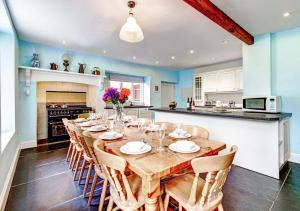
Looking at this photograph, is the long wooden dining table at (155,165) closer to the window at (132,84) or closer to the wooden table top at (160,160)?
the wooden table top at (160,160)

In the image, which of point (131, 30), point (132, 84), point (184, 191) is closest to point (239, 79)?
point (132, 84)

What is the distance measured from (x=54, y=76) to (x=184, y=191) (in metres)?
4.16

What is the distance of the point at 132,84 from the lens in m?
6.28

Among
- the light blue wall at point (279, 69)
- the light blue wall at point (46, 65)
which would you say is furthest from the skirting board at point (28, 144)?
the light blue wall at point (279, 69)

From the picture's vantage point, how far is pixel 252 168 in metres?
2.46

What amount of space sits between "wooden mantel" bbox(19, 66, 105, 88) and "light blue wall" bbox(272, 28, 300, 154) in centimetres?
436

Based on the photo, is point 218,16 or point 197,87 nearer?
point 218,16

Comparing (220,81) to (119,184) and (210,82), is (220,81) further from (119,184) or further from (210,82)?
(119,184)

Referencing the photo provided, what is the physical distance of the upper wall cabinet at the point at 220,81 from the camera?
16.8 ft

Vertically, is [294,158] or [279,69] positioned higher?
[279,69]

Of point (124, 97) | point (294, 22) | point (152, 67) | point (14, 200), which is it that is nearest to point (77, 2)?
point (124, 97)

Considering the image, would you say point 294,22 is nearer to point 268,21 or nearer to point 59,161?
point 268,21

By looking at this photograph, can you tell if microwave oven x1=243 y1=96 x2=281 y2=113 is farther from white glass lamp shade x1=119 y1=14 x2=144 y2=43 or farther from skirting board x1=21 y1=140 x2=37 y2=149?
skirting board x1=21 y1=140 x2=37 y2=149

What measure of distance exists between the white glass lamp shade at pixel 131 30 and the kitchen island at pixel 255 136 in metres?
1.75
